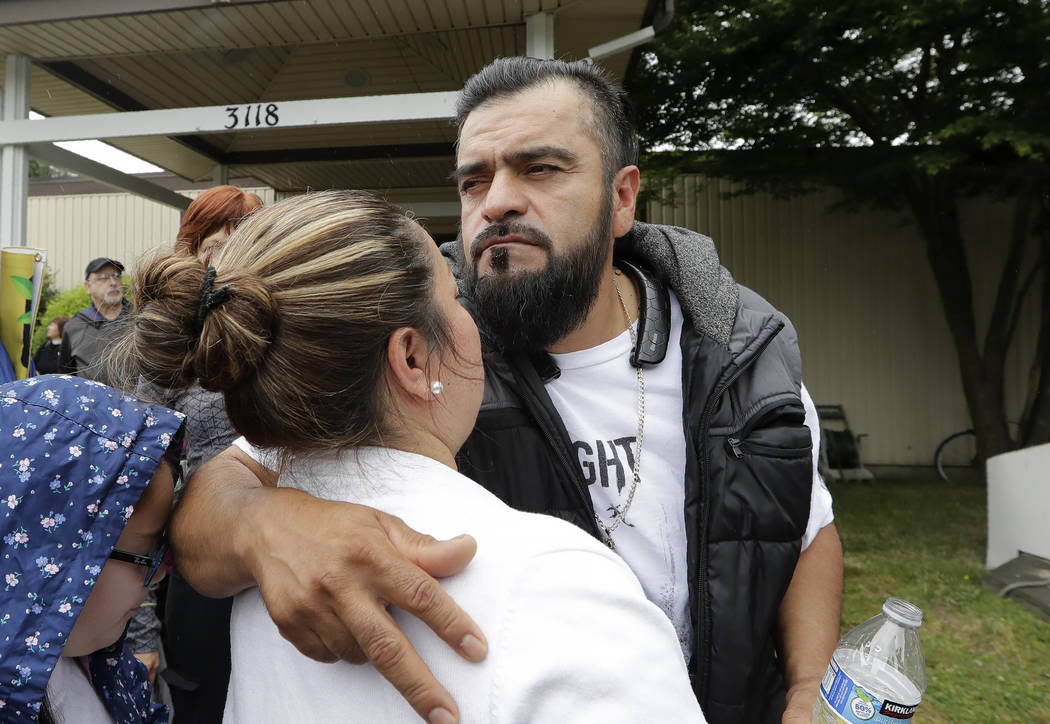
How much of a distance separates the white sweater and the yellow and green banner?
1878mm

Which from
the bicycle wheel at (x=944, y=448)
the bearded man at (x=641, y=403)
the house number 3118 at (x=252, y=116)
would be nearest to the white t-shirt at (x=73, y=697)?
the bearded man at (x=641, y=403)

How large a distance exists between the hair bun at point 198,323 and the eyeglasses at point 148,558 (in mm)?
242

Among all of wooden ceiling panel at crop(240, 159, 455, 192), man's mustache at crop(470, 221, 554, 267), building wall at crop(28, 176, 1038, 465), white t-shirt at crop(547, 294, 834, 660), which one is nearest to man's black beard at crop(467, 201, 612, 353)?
man's mustache at crop(470, 221, 554, 267)

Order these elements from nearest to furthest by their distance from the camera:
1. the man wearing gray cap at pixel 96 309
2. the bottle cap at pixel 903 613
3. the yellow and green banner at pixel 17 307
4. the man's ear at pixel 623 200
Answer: the bottle cap at pixel 903 613, the man's ear at pixel 623 200, the yellow and green banner at pixel 17 307, the man wearing gray cap at pixel 96 309

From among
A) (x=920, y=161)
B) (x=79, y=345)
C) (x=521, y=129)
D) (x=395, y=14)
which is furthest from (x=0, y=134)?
(x=920, y=161)

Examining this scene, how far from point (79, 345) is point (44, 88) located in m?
2.72

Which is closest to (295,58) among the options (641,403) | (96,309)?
(96,309)

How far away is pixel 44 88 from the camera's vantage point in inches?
269

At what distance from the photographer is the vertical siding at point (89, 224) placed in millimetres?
16000

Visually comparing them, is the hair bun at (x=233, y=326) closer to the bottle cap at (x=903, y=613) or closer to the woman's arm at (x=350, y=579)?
the woman's arm at (x=350, y=579)

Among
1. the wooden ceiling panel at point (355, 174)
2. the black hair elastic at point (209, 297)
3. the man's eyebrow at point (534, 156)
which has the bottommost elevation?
the black hair elastic at point (209, 297)

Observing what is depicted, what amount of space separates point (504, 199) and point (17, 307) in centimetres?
171

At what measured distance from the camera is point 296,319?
892mm

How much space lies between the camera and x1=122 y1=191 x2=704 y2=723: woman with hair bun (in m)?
0.75
